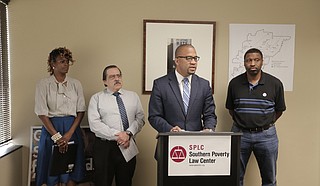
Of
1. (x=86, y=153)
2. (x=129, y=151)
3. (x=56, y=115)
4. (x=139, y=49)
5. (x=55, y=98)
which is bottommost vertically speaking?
(x=86, y=153)

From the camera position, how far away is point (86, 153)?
328 centimetres

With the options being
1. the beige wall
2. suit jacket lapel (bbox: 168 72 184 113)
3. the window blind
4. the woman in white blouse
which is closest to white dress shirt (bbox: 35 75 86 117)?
the woman in white blouse

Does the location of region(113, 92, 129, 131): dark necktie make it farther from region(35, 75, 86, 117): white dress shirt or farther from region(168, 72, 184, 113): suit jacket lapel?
region(168, 72, 184, 113): suit jacket lapel

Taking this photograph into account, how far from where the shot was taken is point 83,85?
3.34m

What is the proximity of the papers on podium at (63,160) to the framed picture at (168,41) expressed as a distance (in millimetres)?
1012

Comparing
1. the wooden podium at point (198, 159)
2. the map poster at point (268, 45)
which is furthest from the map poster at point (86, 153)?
the map poster at point (268, 45)

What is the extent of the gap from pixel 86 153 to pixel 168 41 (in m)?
1.53

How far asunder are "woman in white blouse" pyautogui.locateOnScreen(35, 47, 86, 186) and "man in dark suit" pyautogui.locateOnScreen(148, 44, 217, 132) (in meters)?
0.89

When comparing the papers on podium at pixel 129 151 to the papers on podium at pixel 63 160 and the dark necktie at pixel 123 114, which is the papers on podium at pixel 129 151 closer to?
the dark necktie at pixel 123 114

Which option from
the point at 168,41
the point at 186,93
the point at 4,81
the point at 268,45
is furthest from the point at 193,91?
the point at 4,81

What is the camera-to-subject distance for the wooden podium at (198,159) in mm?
2045

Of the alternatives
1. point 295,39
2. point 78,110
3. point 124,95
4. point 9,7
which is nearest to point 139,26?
point 124,95

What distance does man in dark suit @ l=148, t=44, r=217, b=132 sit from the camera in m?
2.49

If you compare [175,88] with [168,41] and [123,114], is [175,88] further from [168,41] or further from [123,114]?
[168,41]
